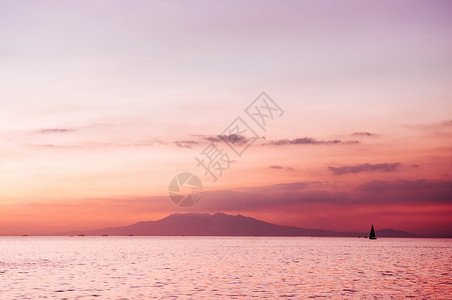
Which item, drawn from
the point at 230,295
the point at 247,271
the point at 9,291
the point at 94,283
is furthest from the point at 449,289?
the point at 9,291

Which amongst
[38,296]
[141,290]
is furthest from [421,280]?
[38,296]

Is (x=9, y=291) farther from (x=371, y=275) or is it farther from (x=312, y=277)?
(x=371, y=275)

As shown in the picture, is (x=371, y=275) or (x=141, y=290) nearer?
(x=141, y=290)

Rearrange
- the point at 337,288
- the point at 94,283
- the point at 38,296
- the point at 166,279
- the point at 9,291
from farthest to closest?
the point at 166,279
the point at 94,283
the point at 337,288
the point at 9,291
the point at 38,296

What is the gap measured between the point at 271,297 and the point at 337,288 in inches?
470

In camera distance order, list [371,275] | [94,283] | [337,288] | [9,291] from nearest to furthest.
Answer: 1. [9,291]
2. [337,288]
3. [94,283]
4. [371,275]

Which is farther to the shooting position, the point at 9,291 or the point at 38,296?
the point at 9,291

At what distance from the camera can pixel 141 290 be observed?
5950cm

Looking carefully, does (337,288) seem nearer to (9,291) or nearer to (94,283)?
(94,283)

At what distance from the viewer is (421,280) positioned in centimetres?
7412

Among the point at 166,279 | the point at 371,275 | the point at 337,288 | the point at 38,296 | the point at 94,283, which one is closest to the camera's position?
the point at 38,296

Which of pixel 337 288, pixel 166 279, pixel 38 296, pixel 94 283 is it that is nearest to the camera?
pixel 38 296

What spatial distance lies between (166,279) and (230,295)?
63.7 feet

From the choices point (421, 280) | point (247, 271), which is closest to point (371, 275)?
point (421, 280)
